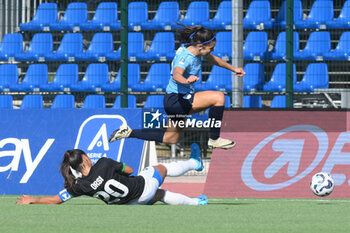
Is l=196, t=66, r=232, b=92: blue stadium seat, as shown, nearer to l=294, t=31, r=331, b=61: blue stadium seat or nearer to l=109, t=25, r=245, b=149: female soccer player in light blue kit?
l=294, t=31, r=331, b=61: blue stadium seat

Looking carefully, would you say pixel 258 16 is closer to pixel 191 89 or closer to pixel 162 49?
pixel 162 49

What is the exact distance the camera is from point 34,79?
1634cm

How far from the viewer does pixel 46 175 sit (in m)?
9.77

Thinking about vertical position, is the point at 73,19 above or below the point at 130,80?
above

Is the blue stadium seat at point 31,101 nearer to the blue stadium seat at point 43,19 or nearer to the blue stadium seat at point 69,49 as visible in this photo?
the blue stadium seat at point 69,49

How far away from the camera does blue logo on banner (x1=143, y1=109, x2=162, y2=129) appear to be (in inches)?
395

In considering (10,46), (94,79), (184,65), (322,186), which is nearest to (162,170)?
(184,65)

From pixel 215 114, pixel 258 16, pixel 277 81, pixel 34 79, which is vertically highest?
pixel 258 16

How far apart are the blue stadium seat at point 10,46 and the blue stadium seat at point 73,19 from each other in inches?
34.2

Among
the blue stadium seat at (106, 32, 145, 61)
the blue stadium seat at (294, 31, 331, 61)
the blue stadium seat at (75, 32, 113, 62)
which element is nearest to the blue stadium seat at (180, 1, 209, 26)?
the blue stadium seat at (106, 32, 145, 61)

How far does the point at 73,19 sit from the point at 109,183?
37.2ft

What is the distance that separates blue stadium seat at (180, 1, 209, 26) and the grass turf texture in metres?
9.59

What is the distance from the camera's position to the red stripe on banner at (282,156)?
9.28m

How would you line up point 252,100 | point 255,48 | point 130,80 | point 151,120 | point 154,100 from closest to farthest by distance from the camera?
point 151,120
point 252,100
point 154,100
point 255,48
point 130,80
